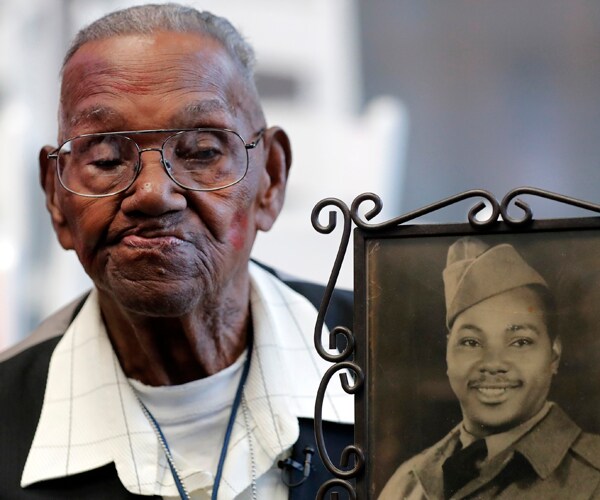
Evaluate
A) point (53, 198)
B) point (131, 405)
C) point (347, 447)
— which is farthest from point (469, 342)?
point (53, 198)

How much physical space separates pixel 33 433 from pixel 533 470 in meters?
0.56

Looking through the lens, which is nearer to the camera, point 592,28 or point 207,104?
point 207,104

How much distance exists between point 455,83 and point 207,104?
130 centimetres

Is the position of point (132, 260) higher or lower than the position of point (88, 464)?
higher

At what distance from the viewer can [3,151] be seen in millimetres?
2059

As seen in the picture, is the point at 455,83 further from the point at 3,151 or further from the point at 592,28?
the point at 3,151

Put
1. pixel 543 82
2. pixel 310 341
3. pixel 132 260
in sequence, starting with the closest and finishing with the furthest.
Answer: pixel 132 260 → pixel 310 341 → pixel 543 82

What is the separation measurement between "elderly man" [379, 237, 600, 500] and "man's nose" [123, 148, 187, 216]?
0.31 meters

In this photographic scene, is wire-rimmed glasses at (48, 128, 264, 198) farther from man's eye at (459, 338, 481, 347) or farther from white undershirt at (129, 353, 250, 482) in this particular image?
man's eye at (459, 338, 481, 347)

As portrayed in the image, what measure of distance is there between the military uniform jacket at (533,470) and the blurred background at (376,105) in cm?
126

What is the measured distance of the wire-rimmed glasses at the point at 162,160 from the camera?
101cm

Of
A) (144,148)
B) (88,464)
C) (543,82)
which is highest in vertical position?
(543,82)

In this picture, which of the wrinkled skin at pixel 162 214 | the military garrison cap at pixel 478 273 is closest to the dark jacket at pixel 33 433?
the wrinkled skin at pixel 162 214

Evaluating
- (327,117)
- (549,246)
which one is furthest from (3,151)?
(549,246)
